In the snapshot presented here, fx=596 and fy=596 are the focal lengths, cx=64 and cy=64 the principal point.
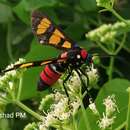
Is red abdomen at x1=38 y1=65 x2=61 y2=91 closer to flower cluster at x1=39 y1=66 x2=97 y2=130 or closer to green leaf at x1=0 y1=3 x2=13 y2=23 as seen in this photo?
flower cluster at x1=39 y1=66 x2=97 y2=130

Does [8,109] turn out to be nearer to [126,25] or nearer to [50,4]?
[50,4]

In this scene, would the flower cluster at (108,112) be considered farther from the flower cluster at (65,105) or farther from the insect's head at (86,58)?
the insect's head at (86,58)


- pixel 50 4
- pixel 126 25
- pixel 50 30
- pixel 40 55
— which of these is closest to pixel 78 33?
pixel 50 4

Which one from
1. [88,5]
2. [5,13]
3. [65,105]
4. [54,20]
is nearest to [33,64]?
[65,105]

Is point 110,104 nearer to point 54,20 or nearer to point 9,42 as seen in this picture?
point 54,20

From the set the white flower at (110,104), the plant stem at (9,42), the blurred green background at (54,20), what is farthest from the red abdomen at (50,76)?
the plant stem at (9,42)

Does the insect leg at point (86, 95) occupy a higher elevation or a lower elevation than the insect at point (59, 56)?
lower
